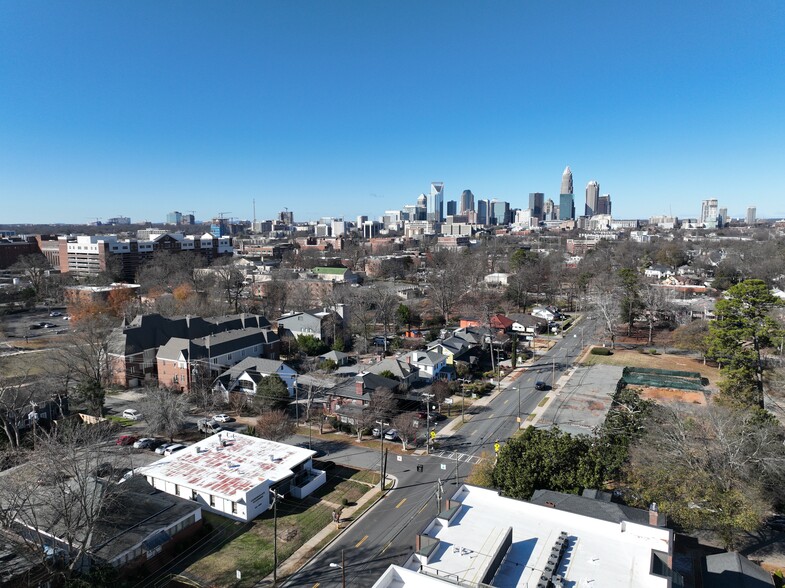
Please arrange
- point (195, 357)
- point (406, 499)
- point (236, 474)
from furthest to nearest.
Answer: point (195, 357) < point (236, 474) < point (406, 499)

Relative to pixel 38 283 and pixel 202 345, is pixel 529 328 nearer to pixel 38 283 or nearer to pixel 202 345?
pixel 202 345

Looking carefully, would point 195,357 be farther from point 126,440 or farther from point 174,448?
point 174,448

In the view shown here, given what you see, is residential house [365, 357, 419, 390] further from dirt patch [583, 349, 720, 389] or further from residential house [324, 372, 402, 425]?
dirt patch [583, 349, 720, 389]

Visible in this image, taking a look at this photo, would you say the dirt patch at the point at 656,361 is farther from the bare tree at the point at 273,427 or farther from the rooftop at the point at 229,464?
the rooftop at the point at 229,464

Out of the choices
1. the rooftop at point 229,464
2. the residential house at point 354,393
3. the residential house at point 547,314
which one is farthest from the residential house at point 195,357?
the residential house at point 547,314

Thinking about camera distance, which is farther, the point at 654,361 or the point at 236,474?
the point at 654,361

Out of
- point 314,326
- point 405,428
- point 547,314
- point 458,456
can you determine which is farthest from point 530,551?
point 547,314

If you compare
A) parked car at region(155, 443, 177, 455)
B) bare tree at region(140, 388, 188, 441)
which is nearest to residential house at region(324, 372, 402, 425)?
bare tree at region(140, 388, 188, 441)
